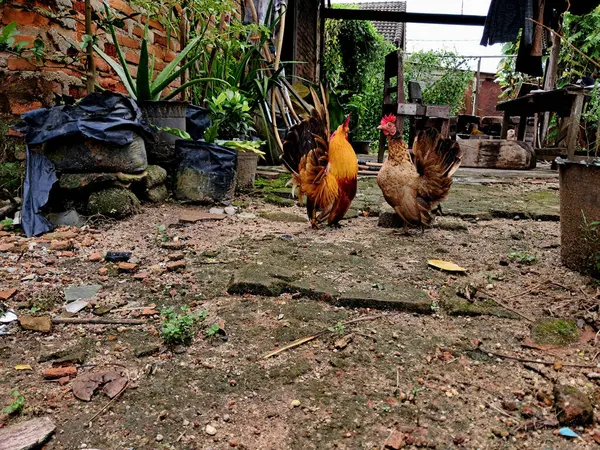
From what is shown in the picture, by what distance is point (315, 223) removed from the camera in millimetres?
3189

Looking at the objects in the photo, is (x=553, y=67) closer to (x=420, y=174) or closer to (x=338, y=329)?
(x=420, y=174)

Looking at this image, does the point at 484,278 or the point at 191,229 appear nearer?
the point at 484,278

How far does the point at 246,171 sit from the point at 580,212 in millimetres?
2946

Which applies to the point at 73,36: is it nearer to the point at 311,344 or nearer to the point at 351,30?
the point at 311,344

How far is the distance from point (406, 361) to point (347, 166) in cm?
183

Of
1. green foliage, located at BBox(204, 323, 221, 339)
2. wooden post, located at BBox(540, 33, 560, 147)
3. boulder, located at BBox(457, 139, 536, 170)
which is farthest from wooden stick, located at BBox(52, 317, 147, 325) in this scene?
wooden post, located at BBox(540, 33, 560, 147)

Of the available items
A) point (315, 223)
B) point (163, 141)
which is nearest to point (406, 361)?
point (315, 223)

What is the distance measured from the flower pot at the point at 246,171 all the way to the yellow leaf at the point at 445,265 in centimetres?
233

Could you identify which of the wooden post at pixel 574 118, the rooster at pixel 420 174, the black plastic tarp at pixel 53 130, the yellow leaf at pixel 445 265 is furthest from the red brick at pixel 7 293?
the wooden post at pixel 574 118

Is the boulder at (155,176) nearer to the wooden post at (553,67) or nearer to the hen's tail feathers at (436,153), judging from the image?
the hen's tail feathers at (436,153)

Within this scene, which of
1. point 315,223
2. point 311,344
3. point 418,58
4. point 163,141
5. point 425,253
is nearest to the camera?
point 311,344

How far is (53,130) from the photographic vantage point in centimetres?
279

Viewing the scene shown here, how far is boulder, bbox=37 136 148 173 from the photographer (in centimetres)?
287

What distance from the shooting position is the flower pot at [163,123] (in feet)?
11.6
